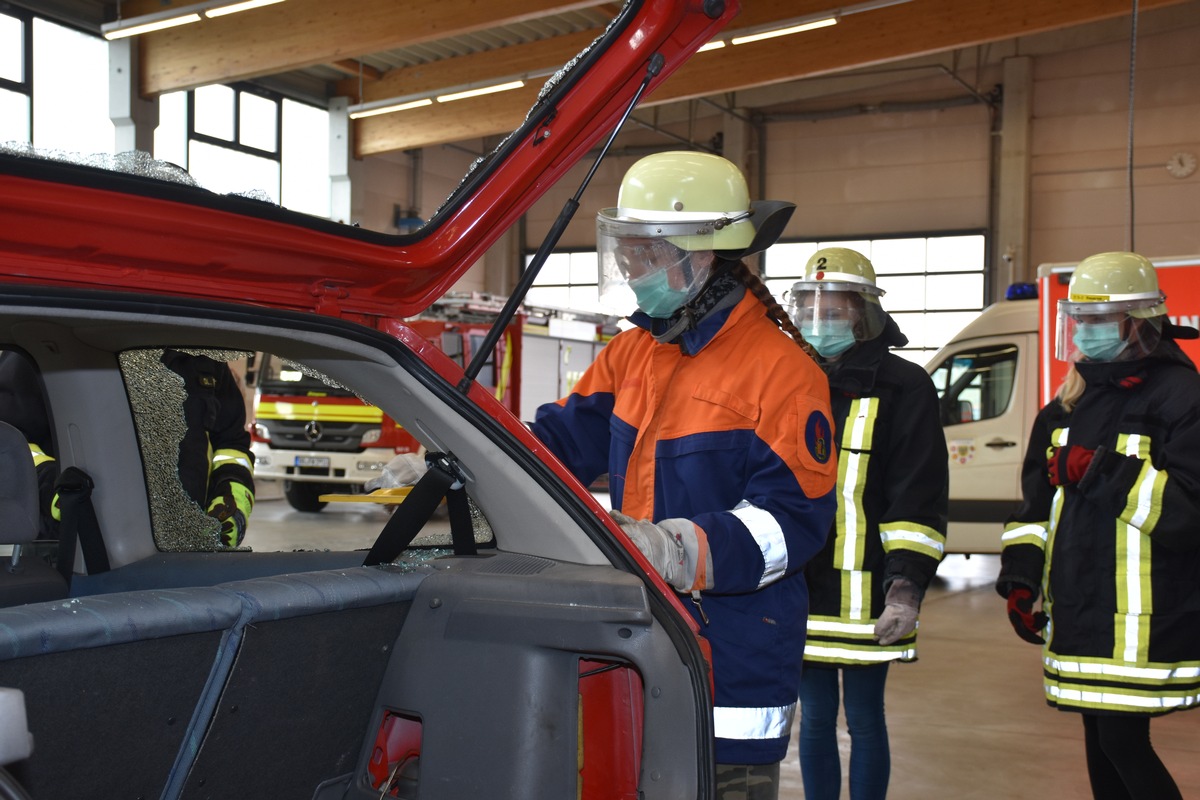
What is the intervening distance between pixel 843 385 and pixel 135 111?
1093 centimetres

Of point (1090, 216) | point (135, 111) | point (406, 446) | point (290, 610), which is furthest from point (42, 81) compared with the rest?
point (1090, 216)

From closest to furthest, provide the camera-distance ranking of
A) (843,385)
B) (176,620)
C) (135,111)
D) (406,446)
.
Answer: (176,620) < (843,385) < (406,446) < (135,111)

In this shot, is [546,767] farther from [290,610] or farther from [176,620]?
[176,620]

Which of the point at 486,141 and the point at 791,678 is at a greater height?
the point at 486,141

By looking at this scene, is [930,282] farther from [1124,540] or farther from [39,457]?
[39,457]

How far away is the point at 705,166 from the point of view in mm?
2104

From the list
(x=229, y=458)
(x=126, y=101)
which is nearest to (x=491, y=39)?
(x=126, y=101)

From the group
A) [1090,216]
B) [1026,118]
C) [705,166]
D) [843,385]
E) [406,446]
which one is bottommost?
[406,446]

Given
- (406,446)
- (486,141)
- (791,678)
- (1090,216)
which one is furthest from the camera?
(486,141)

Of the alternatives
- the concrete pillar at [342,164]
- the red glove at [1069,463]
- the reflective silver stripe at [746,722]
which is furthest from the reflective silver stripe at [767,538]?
the concrete pillar at [342,164]

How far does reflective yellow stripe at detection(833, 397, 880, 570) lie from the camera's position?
305 cm

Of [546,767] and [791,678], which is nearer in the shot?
[546,767]

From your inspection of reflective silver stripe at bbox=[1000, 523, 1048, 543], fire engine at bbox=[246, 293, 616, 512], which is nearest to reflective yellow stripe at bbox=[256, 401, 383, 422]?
fire engine at bbox=[246, 293, 616, 512]

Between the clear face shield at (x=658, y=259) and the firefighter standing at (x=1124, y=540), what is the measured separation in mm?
1336
